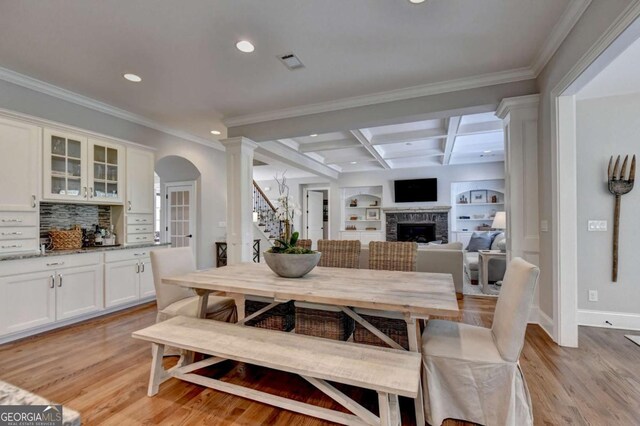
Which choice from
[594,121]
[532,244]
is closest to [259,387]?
[532,244]

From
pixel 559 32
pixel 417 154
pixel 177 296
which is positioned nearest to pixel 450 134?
pixel 417 154

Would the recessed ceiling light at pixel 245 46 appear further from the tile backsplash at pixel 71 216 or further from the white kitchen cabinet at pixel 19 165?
the tile backsplash at pixel 71 216

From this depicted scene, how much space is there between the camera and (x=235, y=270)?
276cm

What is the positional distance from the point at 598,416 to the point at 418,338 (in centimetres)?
113

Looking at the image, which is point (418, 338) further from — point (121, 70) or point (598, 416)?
point (121, 70)

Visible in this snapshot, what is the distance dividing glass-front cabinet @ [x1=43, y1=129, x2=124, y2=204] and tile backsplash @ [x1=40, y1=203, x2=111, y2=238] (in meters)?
0.37

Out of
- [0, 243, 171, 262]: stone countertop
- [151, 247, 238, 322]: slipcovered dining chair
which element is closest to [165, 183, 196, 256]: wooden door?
[0, 243, 171, 262]: stone countertop

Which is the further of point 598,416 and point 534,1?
point 534,1

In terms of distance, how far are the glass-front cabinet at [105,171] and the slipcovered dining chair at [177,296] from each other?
1882 mm

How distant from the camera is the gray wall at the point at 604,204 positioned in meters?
3.14

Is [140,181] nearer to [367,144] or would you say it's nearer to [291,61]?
[291,61]

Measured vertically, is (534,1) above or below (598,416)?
above

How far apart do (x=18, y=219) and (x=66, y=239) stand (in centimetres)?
57

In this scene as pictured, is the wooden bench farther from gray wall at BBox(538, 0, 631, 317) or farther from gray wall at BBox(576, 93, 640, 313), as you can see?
gray wall at BBox(576, 93, 640, 313)
